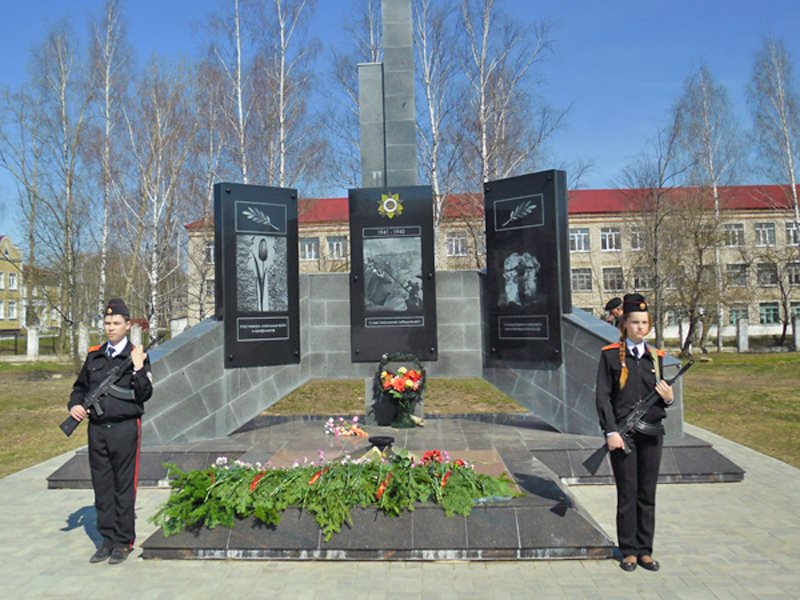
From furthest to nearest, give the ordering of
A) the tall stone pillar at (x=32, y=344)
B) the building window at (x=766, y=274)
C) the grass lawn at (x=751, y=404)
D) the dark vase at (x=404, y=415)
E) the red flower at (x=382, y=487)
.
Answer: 1. the building window at (x=766, y=274)
2. the tall stone pillar at (x=32, y=344)
3. the grass lawn at (x=751, y=404)
4. the dark vase at (x=404, y=415)
5. the red flower at (x=382, y=487)

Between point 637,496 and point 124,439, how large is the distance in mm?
3766

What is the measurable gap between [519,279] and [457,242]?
25935mm

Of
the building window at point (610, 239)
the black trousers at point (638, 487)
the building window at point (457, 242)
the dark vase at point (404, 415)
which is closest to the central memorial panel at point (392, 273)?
the dark vase at point (404, 415)

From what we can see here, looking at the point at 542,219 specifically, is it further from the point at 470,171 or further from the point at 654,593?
the point at 470,171

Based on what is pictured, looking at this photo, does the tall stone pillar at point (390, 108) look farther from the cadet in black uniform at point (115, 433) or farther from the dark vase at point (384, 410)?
the cadet in black uniform at point (115, 433)

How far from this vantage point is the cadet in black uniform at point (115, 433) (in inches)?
182

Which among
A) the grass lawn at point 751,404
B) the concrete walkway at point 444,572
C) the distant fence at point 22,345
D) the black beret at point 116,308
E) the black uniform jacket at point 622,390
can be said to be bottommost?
the grass lawn at point 751,404

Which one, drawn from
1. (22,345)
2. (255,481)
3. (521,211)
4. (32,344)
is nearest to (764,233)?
(521,211)

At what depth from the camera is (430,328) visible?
870 cm

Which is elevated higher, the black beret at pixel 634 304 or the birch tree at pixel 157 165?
the birch tree at pixel 157 165

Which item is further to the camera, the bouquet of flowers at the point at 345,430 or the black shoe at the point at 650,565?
the bouquet of flowers at the point at 345,430

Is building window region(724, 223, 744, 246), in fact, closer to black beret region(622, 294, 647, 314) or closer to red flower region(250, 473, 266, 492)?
black beret region(622, 294, 647, 314)

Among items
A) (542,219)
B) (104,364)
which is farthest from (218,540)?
(542,219)

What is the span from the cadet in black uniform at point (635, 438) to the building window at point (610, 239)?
40068 millimetres
